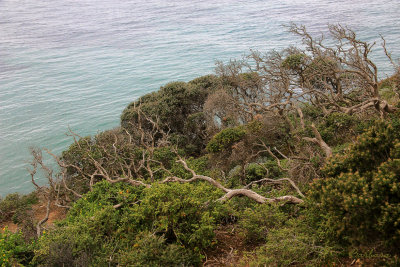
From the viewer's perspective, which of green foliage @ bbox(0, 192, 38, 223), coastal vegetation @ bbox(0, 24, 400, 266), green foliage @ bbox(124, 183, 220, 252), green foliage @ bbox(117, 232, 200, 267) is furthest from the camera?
green foliage @ bbox(0, 192, 38, 223)

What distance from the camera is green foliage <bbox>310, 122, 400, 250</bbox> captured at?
535 centimetres

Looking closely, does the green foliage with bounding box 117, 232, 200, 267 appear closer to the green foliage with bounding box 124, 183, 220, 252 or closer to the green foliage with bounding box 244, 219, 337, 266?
the green foliage with bounding box 124, 183, 220, 252

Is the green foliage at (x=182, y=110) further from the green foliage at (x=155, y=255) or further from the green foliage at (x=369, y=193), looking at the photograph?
the green foliage at (x=369, y=193)

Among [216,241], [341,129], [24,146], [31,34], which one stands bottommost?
[24,146]

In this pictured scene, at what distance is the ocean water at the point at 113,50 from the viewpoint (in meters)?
31.7

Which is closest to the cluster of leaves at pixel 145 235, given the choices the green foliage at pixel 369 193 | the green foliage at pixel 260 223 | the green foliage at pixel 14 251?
the green foliage at pixel 14 251

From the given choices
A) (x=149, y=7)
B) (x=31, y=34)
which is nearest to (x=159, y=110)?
(x=31, y=34)

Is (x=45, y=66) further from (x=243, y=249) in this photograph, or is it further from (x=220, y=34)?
(x=243, y=249)

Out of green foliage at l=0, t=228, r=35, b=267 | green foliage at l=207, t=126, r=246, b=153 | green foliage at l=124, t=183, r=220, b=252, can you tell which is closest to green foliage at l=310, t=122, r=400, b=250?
green foliage at l=124, t=183, r=220, b=252

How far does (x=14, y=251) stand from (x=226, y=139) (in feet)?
30.1

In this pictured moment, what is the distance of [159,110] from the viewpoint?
21844 millimetres

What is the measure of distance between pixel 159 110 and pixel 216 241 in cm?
1425

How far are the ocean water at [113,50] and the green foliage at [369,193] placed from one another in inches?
830

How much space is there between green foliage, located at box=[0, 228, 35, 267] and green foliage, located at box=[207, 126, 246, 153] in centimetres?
838
